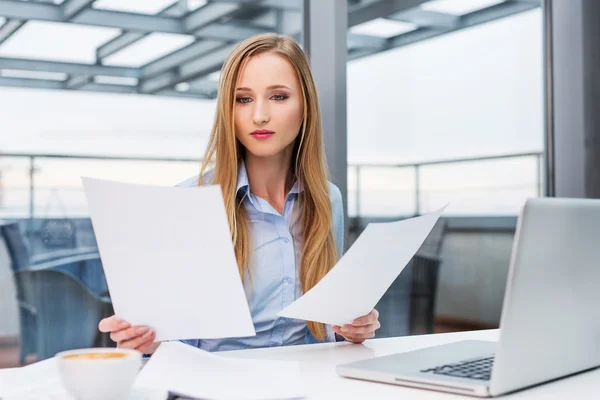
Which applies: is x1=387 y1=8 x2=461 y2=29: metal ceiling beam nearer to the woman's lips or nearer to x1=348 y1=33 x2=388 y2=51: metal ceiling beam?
x1=348 y1=33 x2=388 y2=51: metal ceiling beam

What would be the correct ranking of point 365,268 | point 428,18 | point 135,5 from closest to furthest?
point 365,268, point 135,5, point 428,18

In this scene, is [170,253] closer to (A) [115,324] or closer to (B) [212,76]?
(A) [115,324]

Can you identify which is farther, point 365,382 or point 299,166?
point 299,166

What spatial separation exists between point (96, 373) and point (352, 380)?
0.35 meters

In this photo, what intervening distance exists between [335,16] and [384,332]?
1.28m

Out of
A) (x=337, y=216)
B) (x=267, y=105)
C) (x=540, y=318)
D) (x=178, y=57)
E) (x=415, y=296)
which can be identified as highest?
(x=178, y=57)

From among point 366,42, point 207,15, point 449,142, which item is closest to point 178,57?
point 207,15

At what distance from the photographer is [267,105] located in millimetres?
1417

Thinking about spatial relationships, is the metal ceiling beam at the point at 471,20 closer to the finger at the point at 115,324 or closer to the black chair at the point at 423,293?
the black chair at the point at 423,293

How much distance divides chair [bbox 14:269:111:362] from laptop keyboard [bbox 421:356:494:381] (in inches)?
58.3

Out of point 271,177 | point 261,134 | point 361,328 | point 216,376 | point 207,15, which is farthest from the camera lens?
point 207,15

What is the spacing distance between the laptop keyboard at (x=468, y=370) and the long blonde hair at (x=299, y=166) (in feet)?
1.59

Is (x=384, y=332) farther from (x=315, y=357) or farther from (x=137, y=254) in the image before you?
(x=137, y=254)

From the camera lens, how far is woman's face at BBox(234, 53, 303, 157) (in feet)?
4.59
